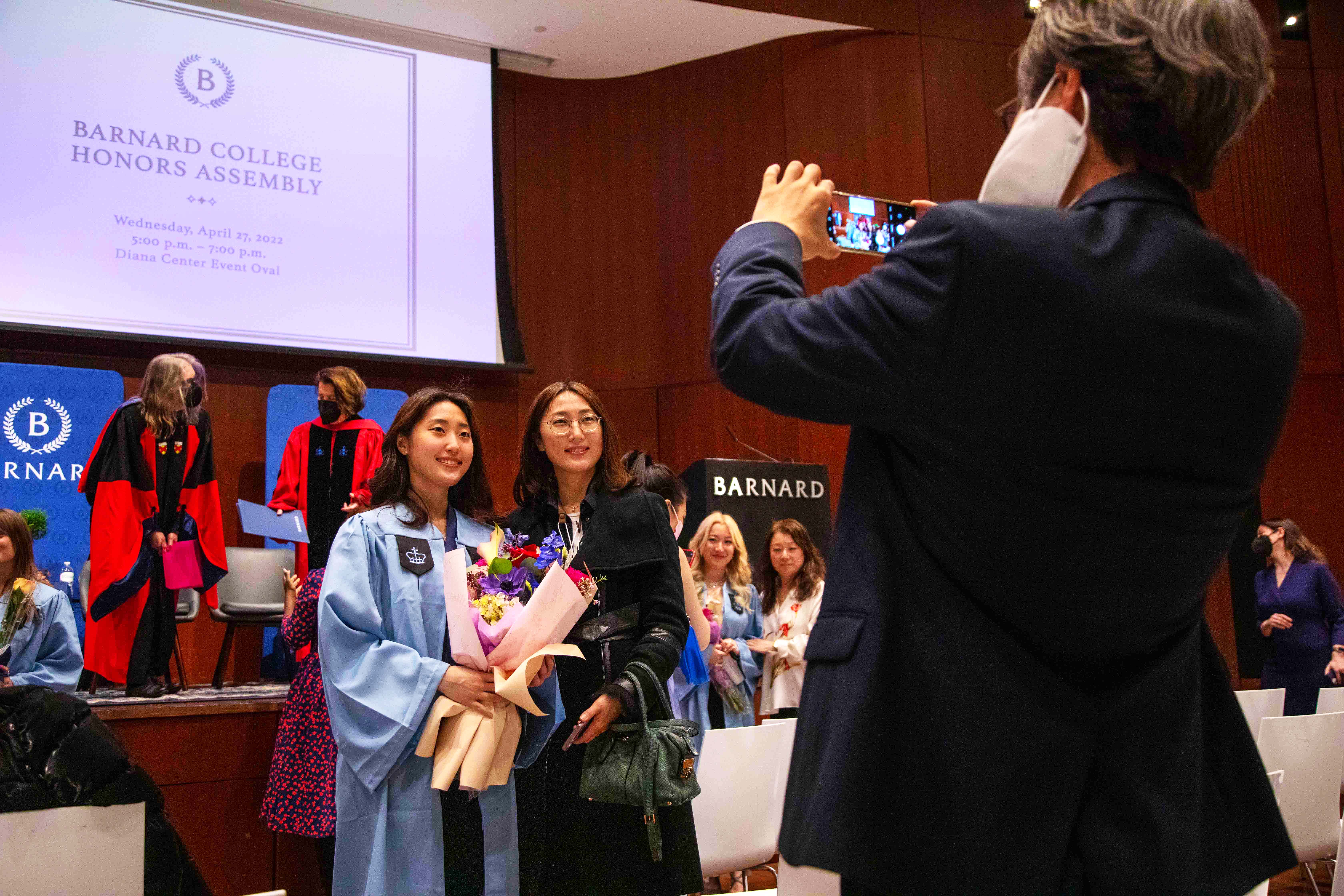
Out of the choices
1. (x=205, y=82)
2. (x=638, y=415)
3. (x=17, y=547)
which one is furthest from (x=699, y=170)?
(x=17, y=547)

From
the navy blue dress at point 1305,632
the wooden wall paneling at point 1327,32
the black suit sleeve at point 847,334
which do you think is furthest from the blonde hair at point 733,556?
the wooden wall paneling at point 1327,32

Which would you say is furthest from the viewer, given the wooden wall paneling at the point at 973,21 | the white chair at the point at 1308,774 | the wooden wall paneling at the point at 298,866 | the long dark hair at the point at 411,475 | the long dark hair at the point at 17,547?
the wooden wall paneling at the point at 973,21

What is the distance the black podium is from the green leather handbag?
3.78m

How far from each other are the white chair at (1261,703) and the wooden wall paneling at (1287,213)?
4.78 m

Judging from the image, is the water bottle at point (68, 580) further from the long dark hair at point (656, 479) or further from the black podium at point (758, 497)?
the black podium at point (758, 497)

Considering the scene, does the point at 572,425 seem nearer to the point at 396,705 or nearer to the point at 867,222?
the point at 396,705

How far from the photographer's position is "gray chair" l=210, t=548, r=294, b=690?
5.47 meters

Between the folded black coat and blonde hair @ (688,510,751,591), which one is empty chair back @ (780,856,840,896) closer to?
the folded black coat

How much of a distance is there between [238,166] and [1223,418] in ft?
22.9

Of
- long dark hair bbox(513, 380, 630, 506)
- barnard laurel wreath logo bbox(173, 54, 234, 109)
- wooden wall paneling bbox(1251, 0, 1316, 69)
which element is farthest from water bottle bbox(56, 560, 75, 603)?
wooden wall paneling bbox(1251, 0, 1316, 69)

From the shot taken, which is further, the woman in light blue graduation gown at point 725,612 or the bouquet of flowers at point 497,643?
the woman in light blue graduation gown at point 725,612

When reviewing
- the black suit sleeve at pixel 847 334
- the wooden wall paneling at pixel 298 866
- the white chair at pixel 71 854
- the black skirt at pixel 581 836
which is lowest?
the wooden wall paneling at pixel 298 866

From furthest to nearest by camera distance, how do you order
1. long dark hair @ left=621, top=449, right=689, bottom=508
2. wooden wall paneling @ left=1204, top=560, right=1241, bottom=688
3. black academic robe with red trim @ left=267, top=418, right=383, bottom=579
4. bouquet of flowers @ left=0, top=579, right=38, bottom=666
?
wooden wall paneling @ left=1204, top=560, right=1241, bottom=688, black academic robe with red trim @ left=267, top=418, right=383, bottom=579, long dark hair @ left=621, top=449, right=689, bottom=508, bouquet of flowers @ left=0, top=579, right=38, bottom=666

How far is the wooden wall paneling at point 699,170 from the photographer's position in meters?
8.44
